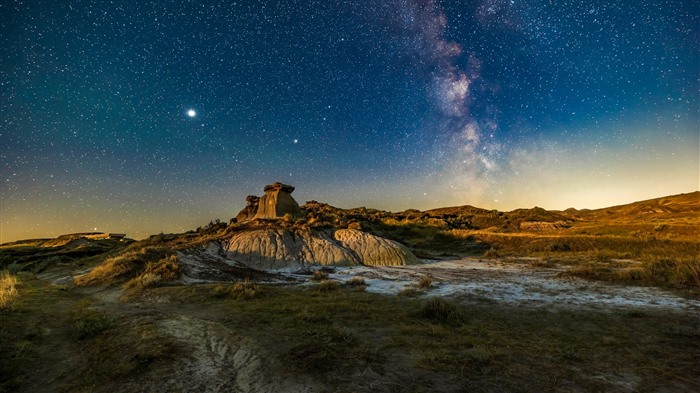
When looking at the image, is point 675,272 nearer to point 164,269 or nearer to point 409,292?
point 409,292

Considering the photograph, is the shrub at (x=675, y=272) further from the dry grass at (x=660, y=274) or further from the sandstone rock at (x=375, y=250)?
the sandstone rock at (x=375, y=250)

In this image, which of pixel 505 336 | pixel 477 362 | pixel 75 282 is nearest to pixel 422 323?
pixel 505 336

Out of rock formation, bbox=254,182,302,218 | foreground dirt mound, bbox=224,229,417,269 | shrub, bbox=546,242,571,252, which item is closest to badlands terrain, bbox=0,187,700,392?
foreground dirt mound, bbox=224,229,417,269

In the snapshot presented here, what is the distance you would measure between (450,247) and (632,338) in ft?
118

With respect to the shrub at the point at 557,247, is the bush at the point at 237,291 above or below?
above

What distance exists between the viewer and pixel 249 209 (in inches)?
1690

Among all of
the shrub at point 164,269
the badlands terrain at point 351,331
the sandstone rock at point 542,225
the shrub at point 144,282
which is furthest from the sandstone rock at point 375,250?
the sandstone rock at point 542,225

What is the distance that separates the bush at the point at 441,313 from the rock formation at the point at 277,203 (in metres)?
31.0

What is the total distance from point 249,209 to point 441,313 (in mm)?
37298

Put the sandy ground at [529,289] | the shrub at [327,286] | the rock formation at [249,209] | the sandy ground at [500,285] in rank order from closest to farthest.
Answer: the sandy ground at [529,289], the sandy ground at [500,285], the shrub at [327,286], the rock formation at [249,209]

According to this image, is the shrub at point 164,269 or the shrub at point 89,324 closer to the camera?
the shrub at point 89,324

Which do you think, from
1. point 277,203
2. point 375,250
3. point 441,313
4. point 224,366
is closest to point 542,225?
point 375,250

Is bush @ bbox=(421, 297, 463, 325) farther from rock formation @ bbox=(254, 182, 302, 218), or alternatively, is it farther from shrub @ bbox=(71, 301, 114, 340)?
rock formation @ bbox=(254, 182, 302, 218)

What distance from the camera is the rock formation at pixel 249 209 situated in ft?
139
